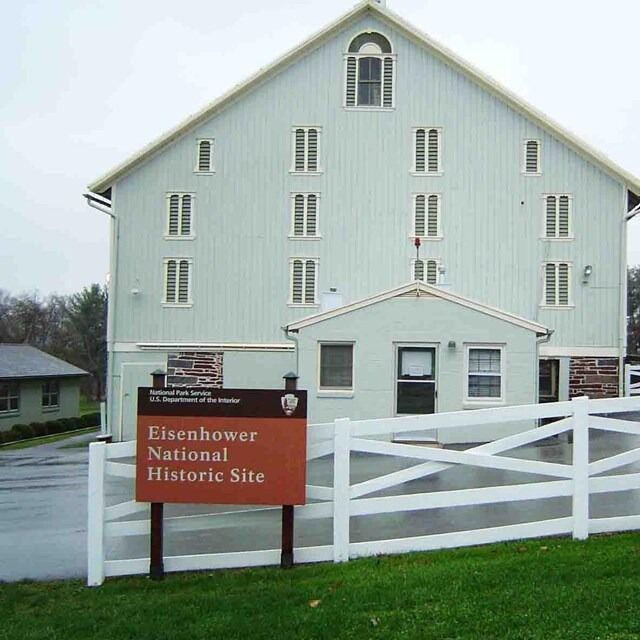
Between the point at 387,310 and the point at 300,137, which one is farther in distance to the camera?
the point at 300,137

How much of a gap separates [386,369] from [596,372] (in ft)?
25.6

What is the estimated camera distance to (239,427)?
633 centimetres

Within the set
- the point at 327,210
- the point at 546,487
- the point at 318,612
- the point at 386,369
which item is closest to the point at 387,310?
the point at 386,369

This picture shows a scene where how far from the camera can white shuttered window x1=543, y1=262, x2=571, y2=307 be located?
2153 centimetres

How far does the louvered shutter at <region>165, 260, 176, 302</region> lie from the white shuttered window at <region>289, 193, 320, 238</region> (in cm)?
353

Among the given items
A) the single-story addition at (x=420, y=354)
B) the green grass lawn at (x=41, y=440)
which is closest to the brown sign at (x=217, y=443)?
the single-story addition at (x=420, y=354)

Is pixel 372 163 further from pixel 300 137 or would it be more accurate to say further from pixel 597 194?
pixel 597 194

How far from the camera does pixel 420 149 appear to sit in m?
22.0

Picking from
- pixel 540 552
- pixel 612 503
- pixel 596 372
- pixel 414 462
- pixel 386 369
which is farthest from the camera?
pixel 596 372

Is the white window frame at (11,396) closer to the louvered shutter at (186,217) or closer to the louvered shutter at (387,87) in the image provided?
the louvered shutter at (186,217)

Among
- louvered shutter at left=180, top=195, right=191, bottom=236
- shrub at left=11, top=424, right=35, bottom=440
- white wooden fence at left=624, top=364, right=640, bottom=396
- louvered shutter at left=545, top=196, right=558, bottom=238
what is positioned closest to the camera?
white wooden fence at left=624, top=364, right=640, bottom=396

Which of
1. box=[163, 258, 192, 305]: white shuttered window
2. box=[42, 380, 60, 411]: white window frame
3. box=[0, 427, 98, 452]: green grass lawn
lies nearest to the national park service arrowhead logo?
box=[163, 258, 192, 305]: white shuttered window

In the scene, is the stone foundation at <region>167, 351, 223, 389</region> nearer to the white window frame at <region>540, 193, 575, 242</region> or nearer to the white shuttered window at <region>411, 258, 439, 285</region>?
the white shuttered window at <region>411, 258, 439, 285</region>

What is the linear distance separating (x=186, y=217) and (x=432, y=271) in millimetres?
7257
